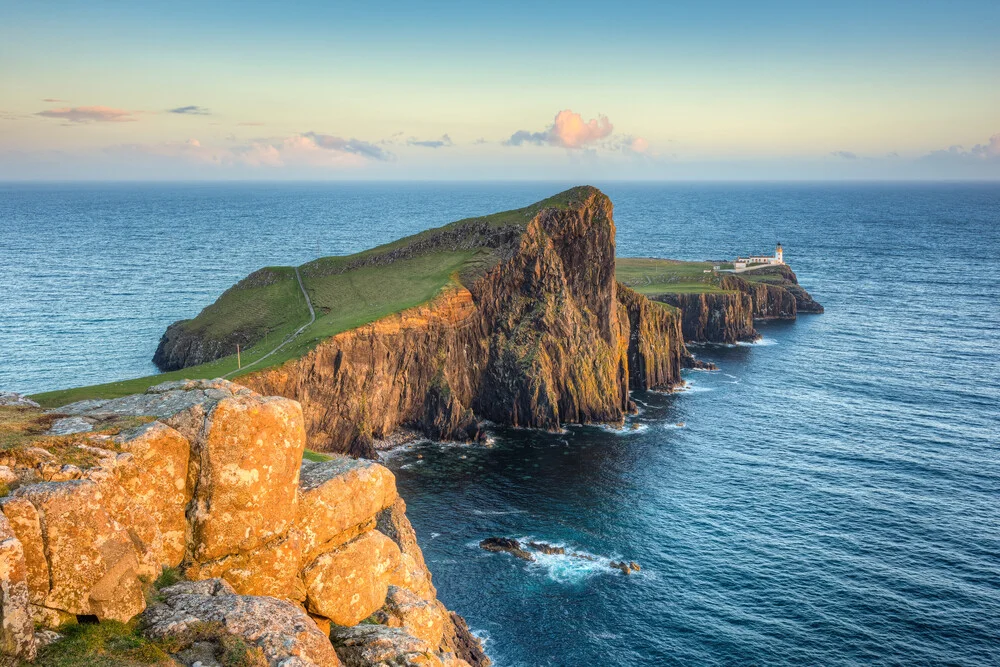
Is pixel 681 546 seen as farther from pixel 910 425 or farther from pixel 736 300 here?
pixel 736 300

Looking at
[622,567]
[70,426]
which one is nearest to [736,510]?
[622,567]

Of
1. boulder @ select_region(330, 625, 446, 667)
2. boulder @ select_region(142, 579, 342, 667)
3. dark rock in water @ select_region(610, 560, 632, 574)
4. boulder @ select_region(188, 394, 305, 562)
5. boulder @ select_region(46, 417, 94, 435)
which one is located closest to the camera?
boulder @ select_region(142, 579, 342, 667)

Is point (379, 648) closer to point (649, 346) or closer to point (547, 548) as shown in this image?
Result: point (547, 548)

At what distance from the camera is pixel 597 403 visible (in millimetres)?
100438

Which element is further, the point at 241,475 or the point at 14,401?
the point at 14,401

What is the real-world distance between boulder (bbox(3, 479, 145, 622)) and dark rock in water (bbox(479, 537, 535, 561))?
49.1 m

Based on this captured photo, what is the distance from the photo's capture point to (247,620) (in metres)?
18.2

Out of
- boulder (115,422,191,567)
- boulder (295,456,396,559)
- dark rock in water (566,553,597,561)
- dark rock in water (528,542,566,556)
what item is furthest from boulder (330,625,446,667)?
dark rock in water (528,542,566,556)

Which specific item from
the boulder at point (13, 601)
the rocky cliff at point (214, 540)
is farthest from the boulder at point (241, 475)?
the boulder at point (13, 601)

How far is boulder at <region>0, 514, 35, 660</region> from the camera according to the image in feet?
49.7

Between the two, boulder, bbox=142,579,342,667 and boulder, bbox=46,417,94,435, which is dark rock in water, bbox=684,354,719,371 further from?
boulder, bbox=46,417,94,435

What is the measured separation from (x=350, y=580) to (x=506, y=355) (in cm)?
7728

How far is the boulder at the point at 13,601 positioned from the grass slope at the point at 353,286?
7166 cm

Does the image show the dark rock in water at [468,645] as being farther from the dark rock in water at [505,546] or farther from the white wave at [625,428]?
the white wave at [625,428]
